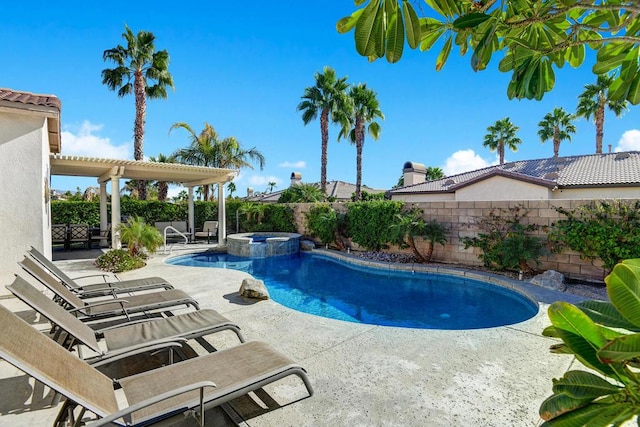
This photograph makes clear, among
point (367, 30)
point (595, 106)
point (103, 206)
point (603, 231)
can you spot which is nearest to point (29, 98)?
point (367, 30)

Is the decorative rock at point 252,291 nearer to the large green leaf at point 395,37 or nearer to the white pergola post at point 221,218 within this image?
the large green leaf at point 395,37

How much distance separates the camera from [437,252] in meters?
13.0

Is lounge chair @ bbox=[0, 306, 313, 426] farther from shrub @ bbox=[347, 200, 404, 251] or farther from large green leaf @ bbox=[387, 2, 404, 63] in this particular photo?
shrub @ bbox=[347, 200, 404, 251]

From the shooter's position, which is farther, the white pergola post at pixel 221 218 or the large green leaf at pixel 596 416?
the white pergola post at pixel 221 218

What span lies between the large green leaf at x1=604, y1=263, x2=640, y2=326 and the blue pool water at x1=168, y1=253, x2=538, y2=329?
20.5ft

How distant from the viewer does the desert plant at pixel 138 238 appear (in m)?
11.4

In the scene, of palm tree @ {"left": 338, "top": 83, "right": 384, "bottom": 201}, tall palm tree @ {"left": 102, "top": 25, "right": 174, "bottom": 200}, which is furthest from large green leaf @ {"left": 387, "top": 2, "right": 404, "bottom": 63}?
palm tree @ {"left": 338, "top": 83, "right": 384, "bottom": 201}

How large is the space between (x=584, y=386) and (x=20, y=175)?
9492mm

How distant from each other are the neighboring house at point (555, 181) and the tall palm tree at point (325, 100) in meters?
9.32

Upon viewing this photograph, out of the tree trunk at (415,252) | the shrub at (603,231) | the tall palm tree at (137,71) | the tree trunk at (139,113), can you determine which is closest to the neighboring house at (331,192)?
the tree trunk at (139,113)

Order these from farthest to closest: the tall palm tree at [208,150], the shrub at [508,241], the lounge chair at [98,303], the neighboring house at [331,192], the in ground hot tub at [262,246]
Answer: the neighboring house at [331,192]
the tall palm tree at [208,150]
the in ground hot tub at [262,246]
the shrub at [508,241]
the lounge chair at [98,303]

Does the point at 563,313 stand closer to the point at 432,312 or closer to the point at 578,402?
the point at 578,402

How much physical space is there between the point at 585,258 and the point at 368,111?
2227cm

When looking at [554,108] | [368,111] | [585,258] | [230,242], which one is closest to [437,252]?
[585,258]
